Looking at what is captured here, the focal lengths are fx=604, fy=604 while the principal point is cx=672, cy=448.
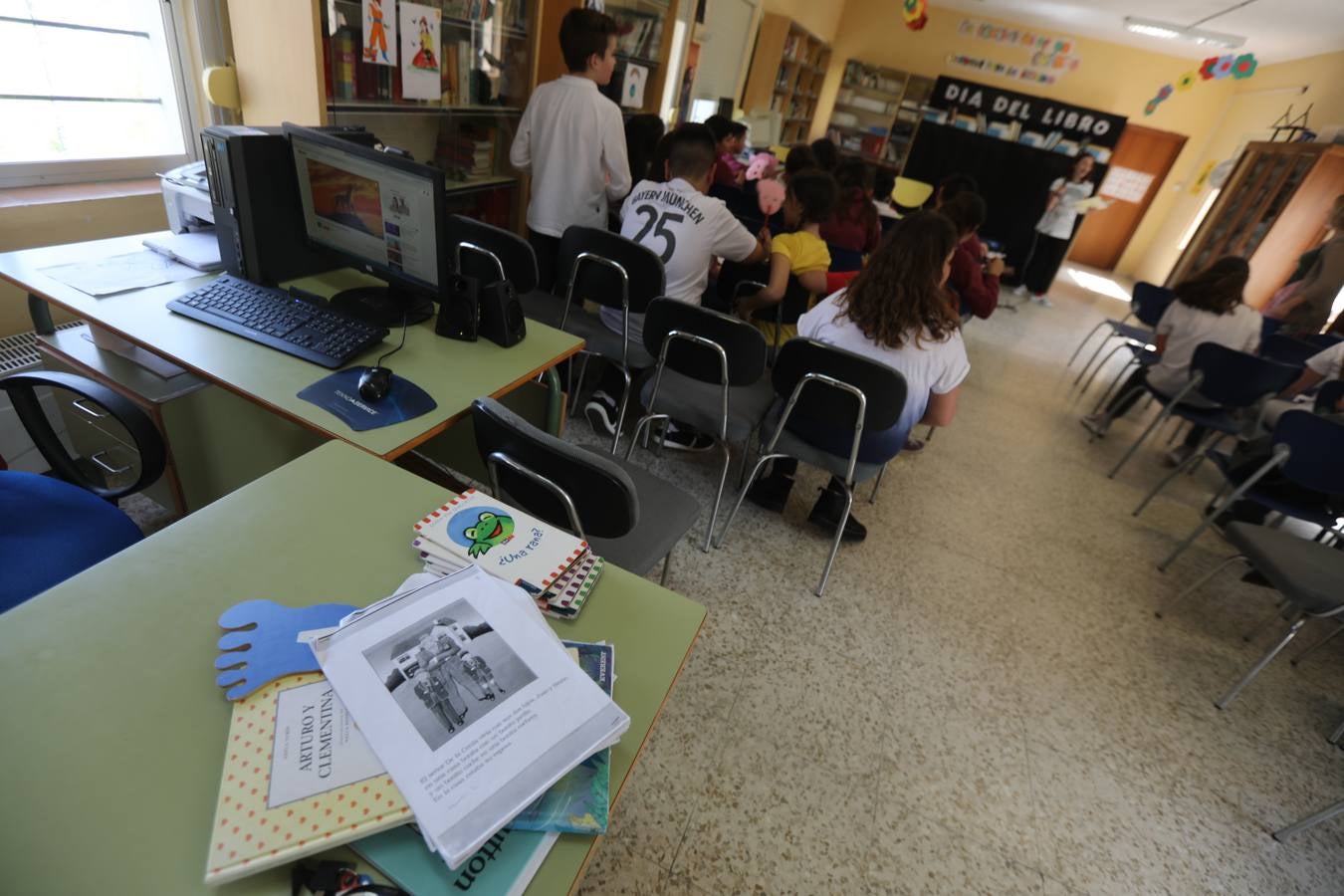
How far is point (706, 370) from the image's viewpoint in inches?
79.0

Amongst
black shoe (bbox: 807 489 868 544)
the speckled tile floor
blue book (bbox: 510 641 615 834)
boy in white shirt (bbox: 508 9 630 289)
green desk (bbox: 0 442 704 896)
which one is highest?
boy in white shirt (bbox: 508 9 630 289)

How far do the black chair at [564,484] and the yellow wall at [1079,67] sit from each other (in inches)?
375

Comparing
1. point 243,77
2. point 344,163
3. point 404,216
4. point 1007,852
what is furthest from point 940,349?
point 243,77

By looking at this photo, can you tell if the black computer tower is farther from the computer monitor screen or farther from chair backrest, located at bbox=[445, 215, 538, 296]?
chair backrest, located at bbox=[445, 215, 538, 296]

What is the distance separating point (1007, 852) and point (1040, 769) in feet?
1.00

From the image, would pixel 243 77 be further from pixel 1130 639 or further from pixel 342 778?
pixel 1130 639

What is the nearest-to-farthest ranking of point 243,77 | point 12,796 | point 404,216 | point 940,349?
point 12,796 < point 404,216 < point 940,349 < point 243,77

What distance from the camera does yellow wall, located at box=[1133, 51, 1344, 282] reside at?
230 inches

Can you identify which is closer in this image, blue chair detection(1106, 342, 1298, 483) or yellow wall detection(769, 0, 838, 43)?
blue chair detection(1106, 342, 1298, 483)

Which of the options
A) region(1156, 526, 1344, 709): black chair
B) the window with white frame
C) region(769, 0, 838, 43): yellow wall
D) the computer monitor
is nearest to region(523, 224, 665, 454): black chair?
the computer monitor

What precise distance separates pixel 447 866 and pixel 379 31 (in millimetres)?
2687

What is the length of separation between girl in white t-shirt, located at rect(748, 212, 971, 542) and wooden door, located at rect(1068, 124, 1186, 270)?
28.6 ft

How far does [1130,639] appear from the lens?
2186mm

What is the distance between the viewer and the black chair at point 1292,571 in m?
1.79
